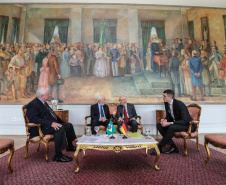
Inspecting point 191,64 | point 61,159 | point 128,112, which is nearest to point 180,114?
point 128,112

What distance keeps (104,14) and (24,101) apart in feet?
15.4

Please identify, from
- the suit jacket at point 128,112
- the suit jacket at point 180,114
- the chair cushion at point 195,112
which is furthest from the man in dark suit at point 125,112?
the chair cushion at point 195,112

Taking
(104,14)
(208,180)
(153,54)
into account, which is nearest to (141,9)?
(104,14)

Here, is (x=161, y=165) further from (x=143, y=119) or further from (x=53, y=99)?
(x=53, y=99)

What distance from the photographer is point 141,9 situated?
659cm

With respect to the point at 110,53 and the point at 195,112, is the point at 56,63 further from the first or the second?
the point at 195,112

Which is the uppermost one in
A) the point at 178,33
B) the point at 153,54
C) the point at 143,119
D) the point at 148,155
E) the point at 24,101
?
the point at 178,33

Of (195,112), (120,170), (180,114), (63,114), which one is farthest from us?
(63,114)

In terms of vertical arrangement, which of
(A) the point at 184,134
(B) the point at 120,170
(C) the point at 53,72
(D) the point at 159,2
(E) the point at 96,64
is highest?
(D) the point at 159,2

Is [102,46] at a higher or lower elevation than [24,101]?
higher

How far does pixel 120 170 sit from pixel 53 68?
4.89 m

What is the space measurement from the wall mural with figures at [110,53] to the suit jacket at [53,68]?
4cm

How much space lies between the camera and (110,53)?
642cm

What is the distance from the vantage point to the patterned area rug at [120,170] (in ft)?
7.52
